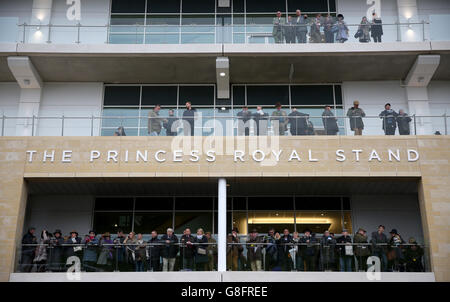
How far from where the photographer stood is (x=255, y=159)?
19.4m

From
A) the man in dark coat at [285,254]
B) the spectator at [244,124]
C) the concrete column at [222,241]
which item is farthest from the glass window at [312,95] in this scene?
the man in dark coat at [285,254]

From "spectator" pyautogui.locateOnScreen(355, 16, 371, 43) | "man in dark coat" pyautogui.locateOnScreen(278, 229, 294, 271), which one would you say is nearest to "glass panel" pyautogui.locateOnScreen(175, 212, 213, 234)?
"man in dark coat" pyautogui.locateOnScreen(278, 229, 294, 271)

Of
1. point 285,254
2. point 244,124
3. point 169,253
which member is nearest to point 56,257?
point 169,253

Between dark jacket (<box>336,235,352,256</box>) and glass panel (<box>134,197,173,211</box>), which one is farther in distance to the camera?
glass panel (<box>134,197,173,211</box>)

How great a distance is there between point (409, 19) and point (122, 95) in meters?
11.3

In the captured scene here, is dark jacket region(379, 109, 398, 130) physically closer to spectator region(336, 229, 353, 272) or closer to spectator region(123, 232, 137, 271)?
spectator region(336, 229, 353, 272)

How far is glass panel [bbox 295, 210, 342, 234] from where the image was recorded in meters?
21.8

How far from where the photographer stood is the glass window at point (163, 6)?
2453 cm

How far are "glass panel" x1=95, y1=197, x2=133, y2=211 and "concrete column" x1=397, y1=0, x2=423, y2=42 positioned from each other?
38.3ft

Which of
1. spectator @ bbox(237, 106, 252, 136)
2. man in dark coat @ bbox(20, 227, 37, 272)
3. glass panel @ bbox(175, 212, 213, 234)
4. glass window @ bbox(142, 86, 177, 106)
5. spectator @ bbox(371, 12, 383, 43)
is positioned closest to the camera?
man in dark coat @ bbox(20, 227, 37, 272)

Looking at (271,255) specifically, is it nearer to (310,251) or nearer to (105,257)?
(310,251)

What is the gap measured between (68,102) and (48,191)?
376 centimetres

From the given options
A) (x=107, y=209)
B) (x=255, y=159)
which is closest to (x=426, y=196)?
(x=255, y=159)

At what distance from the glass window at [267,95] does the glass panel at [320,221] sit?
450 centimetres
